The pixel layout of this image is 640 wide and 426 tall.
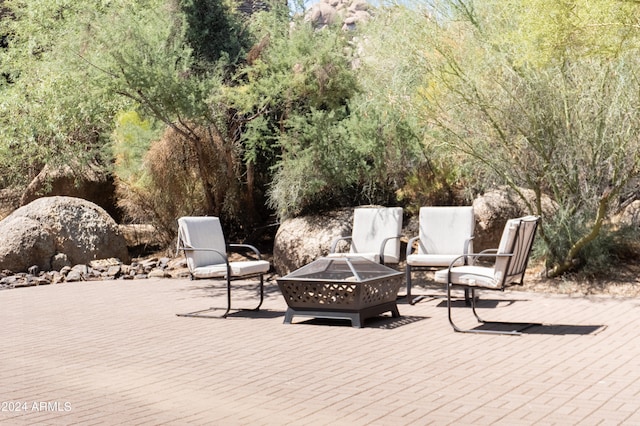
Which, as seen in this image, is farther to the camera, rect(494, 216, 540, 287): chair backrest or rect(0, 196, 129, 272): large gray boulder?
rect(0, 196, 129, 272): large gray boulder

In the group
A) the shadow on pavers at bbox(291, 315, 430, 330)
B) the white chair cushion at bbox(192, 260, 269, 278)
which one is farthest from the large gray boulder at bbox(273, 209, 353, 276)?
the shadow on pavers at bbox(291, 315, 430, 330)

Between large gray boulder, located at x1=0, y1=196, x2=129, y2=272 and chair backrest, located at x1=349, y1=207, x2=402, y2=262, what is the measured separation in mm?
6128

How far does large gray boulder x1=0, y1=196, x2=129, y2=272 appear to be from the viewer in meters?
14.7

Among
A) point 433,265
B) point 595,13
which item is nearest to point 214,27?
point 433,265

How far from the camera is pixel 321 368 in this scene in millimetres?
6582

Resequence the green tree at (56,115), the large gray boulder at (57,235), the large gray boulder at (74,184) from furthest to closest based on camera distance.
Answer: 1. the large gray boulder at (74,184)
2. the large gray boulder at (57,235)
3. the green tree at (56,115)

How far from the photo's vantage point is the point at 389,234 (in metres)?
11.0

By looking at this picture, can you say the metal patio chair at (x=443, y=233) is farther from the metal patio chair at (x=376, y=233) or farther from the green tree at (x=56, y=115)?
the green tree at (x=56, y=115)

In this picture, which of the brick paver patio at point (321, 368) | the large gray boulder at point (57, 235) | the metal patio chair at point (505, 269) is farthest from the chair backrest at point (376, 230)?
the large gray boulder at point (57, 235)

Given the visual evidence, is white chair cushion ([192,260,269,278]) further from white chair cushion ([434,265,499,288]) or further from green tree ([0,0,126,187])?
green tree ([0,0,126,187])

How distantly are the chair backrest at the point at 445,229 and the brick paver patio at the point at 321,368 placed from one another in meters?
0.81

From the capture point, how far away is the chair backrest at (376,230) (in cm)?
1101

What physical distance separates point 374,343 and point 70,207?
9429 mm

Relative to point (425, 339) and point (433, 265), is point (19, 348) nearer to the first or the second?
point (425, 339)
